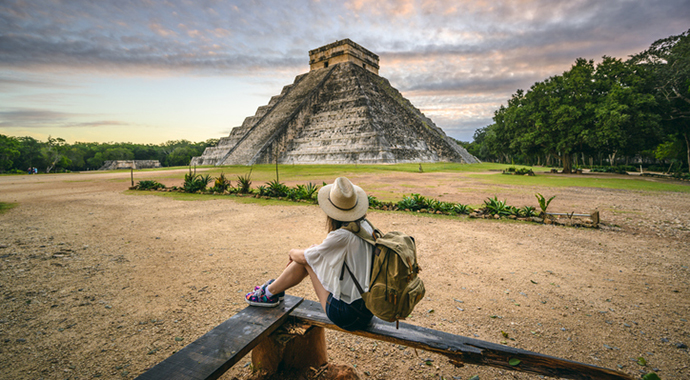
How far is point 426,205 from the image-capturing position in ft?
27.1

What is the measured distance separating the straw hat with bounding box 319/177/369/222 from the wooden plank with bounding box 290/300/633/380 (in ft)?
2.48

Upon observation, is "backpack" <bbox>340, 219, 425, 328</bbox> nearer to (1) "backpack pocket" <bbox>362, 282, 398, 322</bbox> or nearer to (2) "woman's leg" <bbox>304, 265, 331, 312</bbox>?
(1) "backpack pocket" <bbox>362, 282, 398, 322</bbox>

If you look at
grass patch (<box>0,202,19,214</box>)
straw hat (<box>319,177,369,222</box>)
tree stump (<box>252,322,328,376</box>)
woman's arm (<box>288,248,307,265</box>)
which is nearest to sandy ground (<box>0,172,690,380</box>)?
tree stump (<box>252,322,328,376</box>)

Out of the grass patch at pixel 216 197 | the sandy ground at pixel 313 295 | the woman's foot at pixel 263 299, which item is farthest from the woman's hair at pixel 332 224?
the grass patch at pixel 216 197

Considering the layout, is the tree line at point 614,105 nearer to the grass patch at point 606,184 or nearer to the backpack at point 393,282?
the grass patch at point 606,184

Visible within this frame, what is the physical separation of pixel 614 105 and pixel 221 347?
22.3 metres

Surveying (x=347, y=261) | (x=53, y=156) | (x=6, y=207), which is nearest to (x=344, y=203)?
(x=347, y=261)

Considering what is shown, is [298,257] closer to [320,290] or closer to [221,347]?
[320,290]

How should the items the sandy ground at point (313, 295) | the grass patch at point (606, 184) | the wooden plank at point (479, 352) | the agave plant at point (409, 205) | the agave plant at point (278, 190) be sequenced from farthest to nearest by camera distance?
the grass patch at point (606, 184) → the agave plant at point (278, 190) → the agave plant at point (409, 205) → the sandy ground at point (313, 295) → the wooden plank at point (479, 352)

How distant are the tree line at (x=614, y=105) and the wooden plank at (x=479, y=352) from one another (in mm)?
20174

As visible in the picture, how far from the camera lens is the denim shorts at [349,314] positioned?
200cm

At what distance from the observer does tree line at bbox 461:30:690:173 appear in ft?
56.2

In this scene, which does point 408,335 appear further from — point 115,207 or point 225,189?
point 225,189

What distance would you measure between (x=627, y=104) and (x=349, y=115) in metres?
21.9
